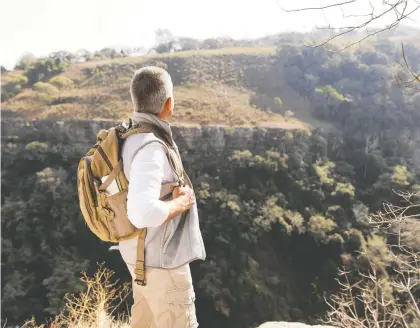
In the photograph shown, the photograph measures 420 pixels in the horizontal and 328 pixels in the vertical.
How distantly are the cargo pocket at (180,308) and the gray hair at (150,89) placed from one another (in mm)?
462

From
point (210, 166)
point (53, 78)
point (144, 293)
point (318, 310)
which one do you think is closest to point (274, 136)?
point (210, 166)

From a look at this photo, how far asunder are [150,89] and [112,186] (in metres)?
0.26

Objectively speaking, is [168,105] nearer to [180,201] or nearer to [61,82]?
[180,201]

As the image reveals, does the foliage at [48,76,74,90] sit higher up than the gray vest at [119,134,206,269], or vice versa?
the gray vest at [119,134,206,269]

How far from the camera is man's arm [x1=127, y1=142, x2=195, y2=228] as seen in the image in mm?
889

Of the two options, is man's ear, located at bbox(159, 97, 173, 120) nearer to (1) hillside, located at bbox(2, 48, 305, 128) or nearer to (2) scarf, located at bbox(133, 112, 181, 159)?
(2) scarf, located at bbox(133, 112, 181, 159)

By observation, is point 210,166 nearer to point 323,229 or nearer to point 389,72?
point 323,229

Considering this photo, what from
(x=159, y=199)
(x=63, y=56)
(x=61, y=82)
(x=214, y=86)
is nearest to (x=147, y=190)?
(x=159, y=199)

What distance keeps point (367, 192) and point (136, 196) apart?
50.8ft

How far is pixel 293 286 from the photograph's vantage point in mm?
12828

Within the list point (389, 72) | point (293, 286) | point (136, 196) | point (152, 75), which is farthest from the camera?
point (389, 72)

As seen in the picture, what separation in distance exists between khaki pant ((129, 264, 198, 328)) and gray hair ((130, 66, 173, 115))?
0.40 m

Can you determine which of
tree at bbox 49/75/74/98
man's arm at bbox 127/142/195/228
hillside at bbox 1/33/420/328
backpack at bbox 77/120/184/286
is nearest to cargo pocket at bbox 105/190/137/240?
backpack at bbox 77/120/184/286

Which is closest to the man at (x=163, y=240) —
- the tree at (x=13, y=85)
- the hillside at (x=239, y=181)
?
the hillside at (x=239, y=181)
